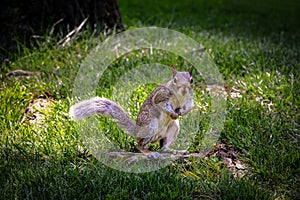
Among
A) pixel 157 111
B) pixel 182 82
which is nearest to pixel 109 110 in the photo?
pixel 157 111

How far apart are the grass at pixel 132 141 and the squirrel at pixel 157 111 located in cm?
21

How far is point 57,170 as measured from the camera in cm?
281

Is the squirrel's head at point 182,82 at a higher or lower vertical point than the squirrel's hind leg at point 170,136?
higher

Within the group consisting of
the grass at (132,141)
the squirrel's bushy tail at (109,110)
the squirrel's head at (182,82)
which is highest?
the squirrel's head at (182,82)

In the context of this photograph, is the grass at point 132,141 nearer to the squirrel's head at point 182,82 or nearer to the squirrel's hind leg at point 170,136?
the squirrel's hind leg at point 170,136

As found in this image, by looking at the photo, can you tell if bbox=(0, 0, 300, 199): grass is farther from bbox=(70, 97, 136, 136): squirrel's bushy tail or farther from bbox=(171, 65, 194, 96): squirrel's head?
bbox=(171, 65, 194, 96): squirrel's head

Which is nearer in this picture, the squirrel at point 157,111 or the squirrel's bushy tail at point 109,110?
the squirrel at point 157,111

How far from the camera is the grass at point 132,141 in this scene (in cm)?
268

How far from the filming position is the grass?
105 inches

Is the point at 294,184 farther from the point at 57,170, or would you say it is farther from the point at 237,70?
the point at 237,70

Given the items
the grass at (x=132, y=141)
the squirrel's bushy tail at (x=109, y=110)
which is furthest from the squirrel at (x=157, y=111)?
the grass at (x=132, y=141)

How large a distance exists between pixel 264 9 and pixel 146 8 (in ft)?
7.70

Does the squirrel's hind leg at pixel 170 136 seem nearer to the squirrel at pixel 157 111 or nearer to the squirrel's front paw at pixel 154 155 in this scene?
the squirrel at pixel 157 111

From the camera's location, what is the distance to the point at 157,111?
9.12ft
